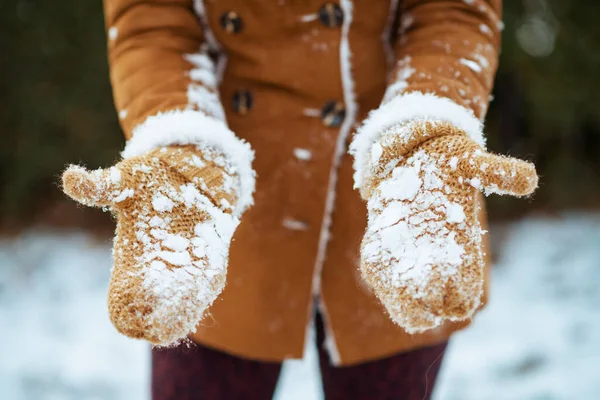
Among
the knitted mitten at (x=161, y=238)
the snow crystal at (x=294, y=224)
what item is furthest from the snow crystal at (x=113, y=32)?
the snow crystal at (x=294, y=224)

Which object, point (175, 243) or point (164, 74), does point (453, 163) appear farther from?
point (164, 74)

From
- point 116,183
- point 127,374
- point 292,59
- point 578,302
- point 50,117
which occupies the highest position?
point 292,59

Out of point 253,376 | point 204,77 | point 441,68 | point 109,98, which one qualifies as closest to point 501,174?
point 441,68

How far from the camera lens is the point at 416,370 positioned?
0.98 metres

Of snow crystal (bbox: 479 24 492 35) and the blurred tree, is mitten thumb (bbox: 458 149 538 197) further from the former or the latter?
the blurred tree

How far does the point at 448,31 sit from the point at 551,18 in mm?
2667

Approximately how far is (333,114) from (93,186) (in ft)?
1.43

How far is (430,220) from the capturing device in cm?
62

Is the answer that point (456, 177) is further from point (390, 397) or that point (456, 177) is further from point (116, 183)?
point (390, 397)

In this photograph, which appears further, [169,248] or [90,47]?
[90,47]

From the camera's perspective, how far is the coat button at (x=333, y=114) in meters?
0.90

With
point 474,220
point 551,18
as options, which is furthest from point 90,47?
point 474,220

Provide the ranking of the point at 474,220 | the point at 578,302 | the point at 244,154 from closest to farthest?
1. the point at 474,220
2. the point at 244,154
3. the point at 578,302

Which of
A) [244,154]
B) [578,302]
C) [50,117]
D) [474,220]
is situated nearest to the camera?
[474,220]
